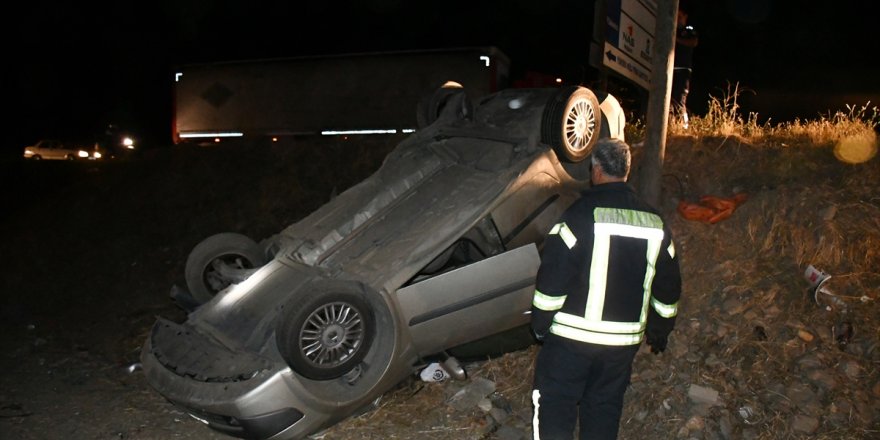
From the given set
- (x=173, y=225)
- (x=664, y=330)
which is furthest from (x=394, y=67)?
(x=664, y=330)

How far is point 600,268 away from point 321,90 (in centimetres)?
1203

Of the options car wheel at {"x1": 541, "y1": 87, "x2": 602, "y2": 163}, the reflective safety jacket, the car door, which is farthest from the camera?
car wheel at {"x1": 541, "y1": 87, "x2": 602, "y2": 163}

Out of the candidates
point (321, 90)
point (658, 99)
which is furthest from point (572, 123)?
point (321, 90)

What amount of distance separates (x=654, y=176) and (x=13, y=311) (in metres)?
7.10

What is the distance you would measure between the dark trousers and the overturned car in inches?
43.9

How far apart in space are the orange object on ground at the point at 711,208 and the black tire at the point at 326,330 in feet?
9.30

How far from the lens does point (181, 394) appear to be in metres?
3.83

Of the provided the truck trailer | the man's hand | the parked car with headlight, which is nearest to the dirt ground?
the man's hand

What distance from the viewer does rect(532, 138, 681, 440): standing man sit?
294 centimetres

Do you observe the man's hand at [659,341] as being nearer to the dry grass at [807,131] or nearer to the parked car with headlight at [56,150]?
the dry grass at [807,131]

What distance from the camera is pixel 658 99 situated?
16.2ft

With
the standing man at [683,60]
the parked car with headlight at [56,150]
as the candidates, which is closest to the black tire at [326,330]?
the standing man at [683,60]

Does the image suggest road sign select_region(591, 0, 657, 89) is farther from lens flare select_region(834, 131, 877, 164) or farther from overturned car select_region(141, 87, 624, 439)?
lens flare select_region(834, 131, 877, 164)

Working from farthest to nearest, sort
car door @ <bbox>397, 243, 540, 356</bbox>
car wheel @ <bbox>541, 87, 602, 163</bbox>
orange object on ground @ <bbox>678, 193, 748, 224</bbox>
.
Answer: orange object on ground @ <bbox>678, 193, 748, 224</bbox>
car wheel @ <bbox>541, 87, 602, 163</bbox>
car door @ <bbox>397, 243, 540, 356</bbox>
